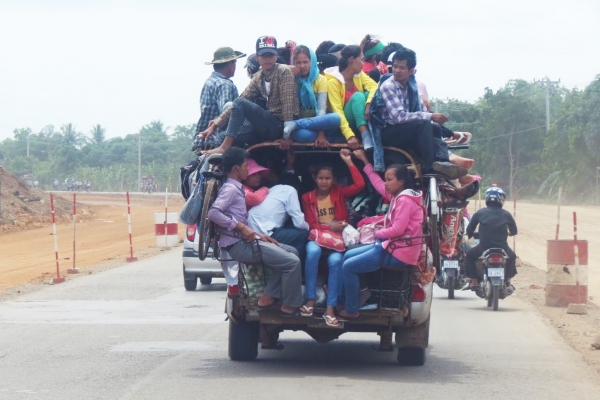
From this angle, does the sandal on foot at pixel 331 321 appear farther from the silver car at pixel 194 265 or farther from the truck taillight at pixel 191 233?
the truck taillight at pixel 191 233

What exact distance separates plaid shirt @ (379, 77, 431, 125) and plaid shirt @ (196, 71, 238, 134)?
2251 mm

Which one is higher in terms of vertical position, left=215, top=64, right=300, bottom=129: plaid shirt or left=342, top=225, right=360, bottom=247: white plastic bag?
left=215, top=64, right=300, bottom=129: plaid shirt

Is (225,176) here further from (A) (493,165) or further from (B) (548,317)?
(A) (493,165)

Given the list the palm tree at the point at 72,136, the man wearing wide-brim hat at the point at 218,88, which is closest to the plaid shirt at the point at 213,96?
the man wearing wide-brim hat at the point at 218,88

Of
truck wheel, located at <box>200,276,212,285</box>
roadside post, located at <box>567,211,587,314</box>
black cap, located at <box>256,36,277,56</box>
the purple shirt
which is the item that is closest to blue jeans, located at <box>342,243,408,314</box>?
the purple shirt

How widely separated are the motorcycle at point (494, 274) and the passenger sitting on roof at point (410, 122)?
6090mm

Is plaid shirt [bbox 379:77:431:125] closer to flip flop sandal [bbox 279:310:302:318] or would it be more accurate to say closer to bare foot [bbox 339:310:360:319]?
bare foot [bbox 339:310:360:319]

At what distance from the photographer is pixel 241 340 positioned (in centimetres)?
1052

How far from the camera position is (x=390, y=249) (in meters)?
9.43

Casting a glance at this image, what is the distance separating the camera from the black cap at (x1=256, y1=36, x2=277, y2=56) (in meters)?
10.3

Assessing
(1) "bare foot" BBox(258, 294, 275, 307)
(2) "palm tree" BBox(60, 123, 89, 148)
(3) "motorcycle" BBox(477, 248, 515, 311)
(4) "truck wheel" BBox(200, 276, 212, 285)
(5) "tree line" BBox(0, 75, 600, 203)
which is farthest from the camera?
(2) "palm tree" BBox(60, 123, 89, 148)

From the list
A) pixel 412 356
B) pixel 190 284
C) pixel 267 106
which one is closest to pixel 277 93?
pixel 267 106

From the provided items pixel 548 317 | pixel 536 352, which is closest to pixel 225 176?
pixel 536 352

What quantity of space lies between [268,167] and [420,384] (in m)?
2.89
